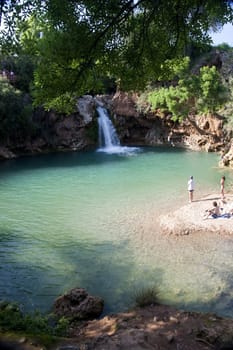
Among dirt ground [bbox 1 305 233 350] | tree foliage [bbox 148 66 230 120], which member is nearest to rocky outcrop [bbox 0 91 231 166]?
tree foliage [bbox 148 66 230 120]

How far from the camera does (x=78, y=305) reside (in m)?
10.8

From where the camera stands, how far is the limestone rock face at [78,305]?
10.6 metres

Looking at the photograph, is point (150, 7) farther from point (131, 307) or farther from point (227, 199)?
point (227, 199)

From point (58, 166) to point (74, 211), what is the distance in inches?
528

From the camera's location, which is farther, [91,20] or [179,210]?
[179,210]

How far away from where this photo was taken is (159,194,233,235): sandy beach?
16609 millimetres

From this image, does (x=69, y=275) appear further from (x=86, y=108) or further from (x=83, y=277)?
(x=86, y=108)

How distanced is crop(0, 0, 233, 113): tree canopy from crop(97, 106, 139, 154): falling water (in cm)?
3491

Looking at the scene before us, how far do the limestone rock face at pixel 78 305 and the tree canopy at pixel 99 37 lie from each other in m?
5.48

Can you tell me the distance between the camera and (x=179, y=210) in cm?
1898

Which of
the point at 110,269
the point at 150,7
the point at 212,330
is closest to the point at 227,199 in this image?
the point at 110,269

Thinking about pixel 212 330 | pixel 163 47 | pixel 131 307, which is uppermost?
pixel 163 47

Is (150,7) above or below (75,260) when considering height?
above

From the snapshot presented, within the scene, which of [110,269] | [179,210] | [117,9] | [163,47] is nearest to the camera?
[117,9]
